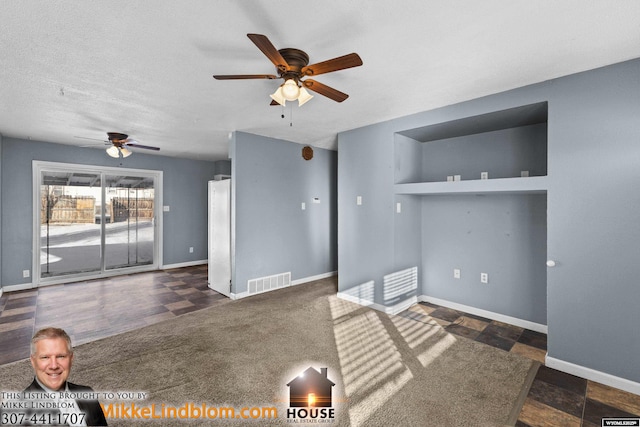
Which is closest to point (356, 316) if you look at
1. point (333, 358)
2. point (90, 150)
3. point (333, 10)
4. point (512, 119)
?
point (333, 358)

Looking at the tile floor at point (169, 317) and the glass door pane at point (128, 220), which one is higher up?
the glass door pane at point (128, 220)

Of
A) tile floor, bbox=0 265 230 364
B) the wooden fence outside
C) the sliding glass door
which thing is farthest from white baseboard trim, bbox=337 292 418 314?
the wooden fence outside

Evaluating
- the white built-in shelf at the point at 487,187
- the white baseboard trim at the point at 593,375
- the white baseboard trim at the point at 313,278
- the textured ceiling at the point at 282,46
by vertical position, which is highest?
the textured ceiling at the point at 282,46

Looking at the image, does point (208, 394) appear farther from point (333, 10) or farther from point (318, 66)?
point (333, 10)

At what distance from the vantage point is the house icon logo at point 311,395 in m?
2.03

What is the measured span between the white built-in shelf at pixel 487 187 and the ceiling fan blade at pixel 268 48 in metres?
2.24

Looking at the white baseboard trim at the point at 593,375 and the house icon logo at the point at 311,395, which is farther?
the white baseboard trim at the point at 593,375

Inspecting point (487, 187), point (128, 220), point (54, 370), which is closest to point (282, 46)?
point (54, 370)

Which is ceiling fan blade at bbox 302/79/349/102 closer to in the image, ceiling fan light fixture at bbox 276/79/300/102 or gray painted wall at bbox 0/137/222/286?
ceiling fan light fixture at bbox 276/79/300/102

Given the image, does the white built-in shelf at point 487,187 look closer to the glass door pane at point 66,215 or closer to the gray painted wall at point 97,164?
the gray painted wall at point 97,164

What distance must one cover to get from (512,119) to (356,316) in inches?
115

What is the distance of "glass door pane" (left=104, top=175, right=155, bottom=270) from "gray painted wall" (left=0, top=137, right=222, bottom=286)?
326mm

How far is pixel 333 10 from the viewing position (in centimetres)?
171

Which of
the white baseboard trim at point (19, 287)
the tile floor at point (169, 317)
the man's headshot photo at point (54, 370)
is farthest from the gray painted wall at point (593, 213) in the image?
the white baseboard trim at point (19, 287)
